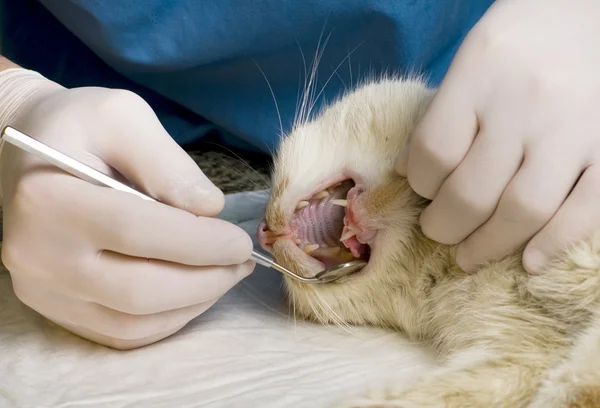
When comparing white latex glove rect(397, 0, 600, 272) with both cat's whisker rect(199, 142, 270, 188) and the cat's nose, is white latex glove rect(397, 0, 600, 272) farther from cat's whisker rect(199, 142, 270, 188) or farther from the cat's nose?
cat's whisker rect(199, 142, 270, 188)

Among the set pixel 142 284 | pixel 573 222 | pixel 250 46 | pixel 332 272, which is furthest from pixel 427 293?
pixel 250 46

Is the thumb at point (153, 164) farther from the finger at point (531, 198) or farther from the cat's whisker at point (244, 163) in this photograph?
the cat's whisker at point (244, 163)

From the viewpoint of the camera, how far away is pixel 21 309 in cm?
89

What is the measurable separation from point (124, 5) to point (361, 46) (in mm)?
463

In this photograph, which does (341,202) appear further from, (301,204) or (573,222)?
(573,222)

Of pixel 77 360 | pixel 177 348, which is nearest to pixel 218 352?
pixel 177 348

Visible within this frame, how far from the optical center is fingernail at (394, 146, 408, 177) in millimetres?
818

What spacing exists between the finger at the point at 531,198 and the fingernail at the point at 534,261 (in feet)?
0.08

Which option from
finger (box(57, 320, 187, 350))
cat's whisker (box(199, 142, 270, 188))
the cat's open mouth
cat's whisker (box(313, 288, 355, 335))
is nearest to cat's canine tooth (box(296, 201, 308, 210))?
the cat's open mouth

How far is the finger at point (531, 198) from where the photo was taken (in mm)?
704

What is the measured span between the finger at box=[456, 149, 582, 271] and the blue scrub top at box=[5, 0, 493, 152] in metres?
0.47

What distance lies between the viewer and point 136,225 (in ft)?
2.40

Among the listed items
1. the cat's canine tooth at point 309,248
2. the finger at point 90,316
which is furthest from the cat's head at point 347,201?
the finger at point 90,316

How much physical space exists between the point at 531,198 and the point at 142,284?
0.47 metres
